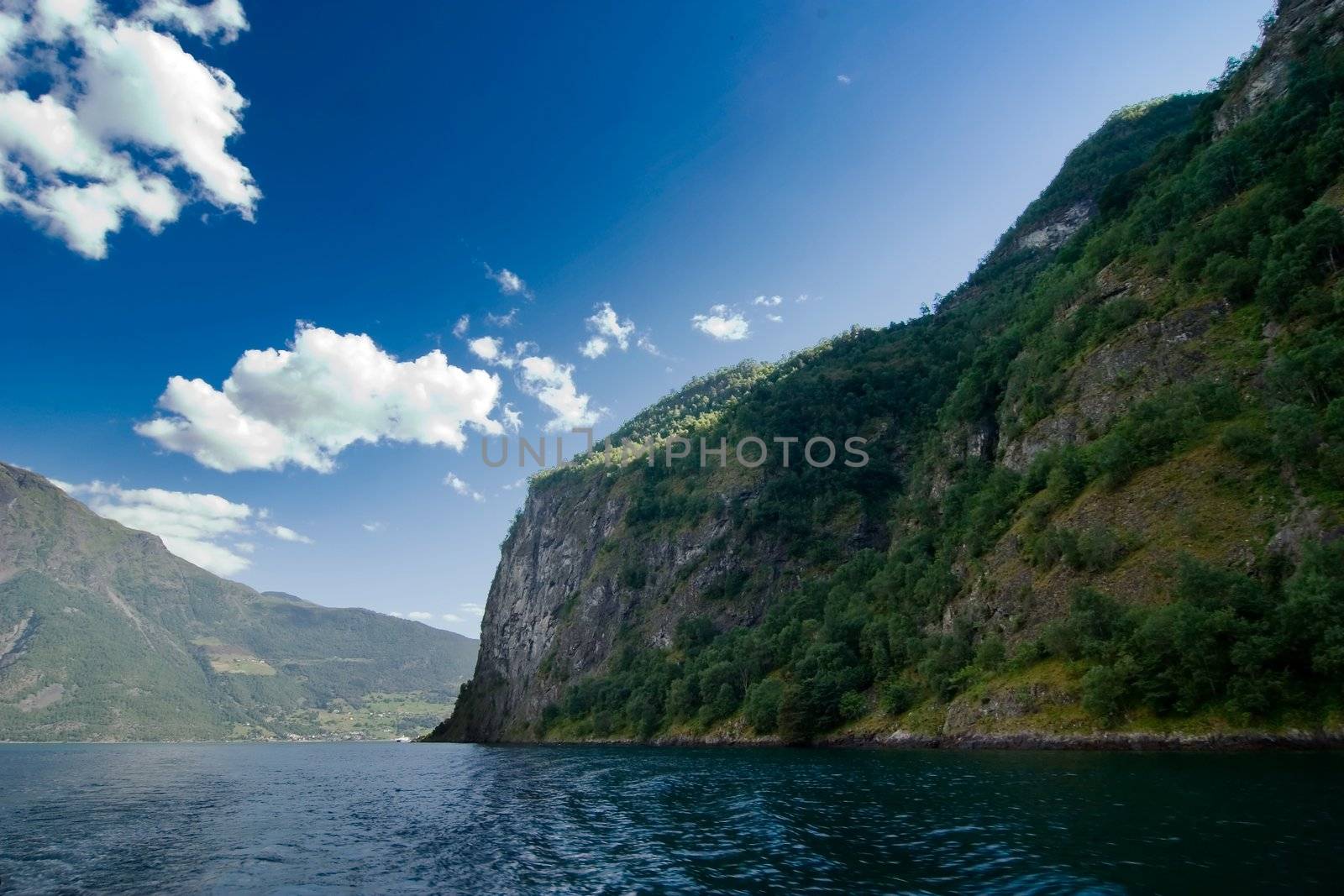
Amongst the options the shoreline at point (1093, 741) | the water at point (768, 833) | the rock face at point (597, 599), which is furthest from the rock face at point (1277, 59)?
the water at point (768, 833)

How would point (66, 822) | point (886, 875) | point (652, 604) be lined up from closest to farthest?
point (886, 875) → point (66, 822) → point (652, 604)

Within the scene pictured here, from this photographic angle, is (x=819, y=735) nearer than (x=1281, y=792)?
No

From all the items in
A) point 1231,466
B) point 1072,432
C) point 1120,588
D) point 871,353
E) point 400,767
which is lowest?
point 400,767

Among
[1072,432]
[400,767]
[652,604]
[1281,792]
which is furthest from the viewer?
[652,604]

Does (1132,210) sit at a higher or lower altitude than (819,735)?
higher

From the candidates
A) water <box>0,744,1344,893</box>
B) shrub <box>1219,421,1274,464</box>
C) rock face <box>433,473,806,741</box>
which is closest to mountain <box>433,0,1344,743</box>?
shrub <box>1219,421,1274,464</box>

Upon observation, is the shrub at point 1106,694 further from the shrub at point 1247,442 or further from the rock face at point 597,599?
the rock face at point 597,599

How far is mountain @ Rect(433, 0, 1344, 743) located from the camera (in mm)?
43688

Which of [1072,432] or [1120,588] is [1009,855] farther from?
[1072,432]

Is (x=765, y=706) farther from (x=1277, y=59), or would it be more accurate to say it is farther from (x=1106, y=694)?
(x=1277, y=59)

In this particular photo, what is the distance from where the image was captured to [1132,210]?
97.1 meters

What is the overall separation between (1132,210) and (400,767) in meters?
125

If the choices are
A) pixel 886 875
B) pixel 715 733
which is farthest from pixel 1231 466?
pixel 715 733

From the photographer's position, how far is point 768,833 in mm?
25734
